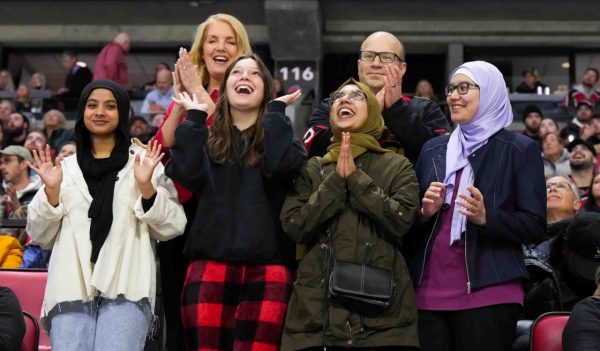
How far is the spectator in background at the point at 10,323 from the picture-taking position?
4.18m

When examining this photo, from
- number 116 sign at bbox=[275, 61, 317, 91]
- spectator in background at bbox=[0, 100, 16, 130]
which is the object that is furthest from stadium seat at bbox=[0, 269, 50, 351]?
number 116 sign at bbox=[275, 61, 317, 91]

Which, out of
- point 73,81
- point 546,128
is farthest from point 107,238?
point 73,81

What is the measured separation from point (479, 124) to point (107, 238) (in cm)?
177

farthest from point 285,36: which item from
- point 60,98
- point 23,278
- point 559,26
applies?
point 23,278

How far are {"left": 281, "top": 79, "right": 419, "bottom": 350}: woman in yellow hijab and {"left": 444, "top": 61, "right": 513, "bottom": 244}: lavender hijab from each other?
0.23 meters

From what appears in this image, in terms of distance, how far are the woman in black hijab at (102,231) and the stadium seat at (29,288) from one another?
0.71m

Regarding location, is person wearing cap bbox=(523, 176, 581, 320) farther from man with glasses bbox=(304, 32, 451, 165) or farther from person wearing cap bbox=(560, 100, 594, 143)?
person wearing cap bbox=(560, 100, 594, 143)

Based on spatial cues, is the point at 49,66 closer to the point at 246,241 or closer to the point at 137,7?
the point at 137,7

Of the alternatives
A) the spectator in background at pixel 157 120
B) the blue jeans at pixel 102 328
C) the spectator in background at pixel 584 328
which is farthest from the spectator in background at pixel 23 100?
the spectator in background at pixel 584 328

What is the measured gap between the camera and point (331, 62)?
57.2ft

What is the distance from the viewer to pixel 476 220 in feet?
13.7

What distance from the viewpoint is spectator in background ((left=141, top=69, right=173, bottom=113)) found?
44.1 ft

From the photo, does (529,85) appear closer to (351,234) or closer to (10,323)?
(351,234)

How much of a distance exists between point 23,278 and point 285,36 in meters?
10.9
